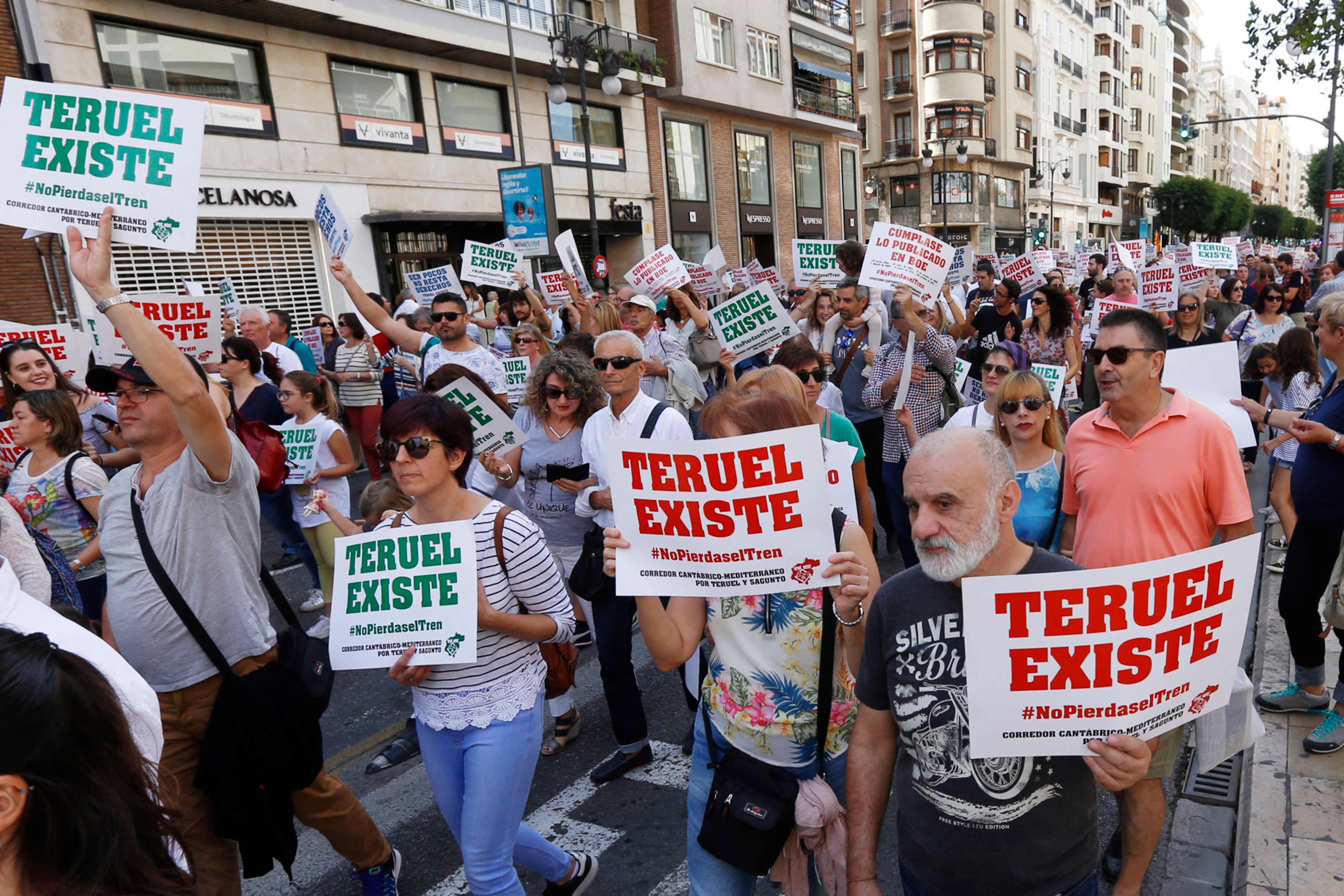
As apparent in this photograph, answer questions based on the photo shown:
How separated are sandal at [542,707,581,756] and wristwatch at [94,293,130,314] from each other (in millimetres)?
2759

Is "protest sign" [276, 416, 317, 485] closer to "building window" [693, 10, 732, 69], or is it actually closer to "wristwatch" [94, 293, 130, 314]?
"wristwatch" [94, 293, 130, 314]

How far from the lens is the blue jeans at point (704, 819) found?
2.35 m

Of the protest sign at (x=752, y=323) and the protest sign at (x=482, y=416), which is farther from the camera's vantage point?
the protest sign at (x=752, y=323)

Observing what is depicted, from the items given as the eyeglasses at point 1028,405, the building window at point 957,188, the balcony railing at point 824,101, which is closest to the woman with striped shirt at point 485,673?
the eyeglasses at point 1028,405

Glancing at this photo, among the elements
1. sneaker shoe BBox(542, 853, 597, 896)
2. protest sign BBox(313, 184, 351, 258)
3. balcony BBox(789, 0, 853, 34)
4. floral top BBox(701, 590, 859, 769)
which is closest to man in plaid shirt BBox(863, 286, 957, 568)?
sneaker shoe BBox(542, 853, 597, 896)

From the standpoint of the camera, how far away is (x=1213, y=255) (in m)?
11.9

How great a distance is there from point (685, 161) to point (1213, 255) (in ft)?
66.2

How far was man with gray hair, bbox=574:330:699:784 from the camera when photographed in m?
3.96

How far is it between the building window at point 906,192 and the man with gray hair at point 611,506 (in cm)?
5413

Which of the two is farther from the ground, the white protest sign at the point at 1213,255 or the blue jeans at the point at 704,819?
the white protest sign at the point at 1213,255

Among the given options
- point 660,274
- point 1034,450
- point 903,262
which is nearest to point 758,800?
point 1034,450

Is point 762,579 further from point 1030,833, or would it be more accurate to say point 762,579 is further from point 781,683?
point 1030,833

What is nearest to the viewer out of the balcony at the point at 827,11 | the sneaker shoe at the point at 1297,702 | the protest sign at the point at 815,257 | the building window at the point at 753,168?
the sneaker shoe at the point at 1297,702

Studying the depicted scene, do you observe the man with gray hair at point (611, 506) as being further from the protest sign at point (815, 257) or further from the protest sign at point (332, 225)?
the protest sign at point (815, 257)
